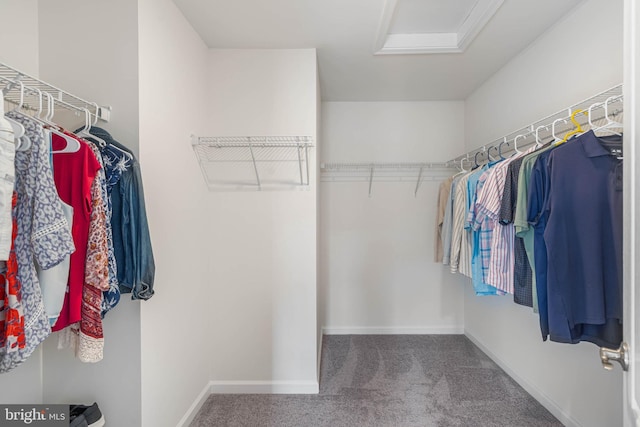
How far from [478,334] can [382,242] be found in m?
1.29

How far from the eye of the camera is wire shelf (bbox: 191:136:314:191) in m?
2.02

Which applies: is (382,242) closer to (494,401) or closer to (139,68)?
(494,401)


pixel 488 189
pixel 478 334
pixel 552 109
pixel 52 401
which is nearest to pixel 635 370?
pixel 488 189

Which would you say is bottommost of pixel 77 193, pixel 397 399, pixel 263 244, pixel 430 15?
pixel 397 399

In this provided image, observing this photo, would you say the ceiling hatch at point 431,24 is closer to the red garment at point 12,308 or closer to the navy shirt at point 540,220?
the navy shirt at point 540,220

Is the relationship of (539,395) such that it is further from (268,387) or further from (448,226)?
(268,387)

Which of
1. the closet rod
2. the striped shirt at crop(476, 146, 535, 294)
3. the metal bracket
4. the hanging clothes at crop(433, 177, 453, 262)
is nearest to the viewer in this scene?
the metal bracket

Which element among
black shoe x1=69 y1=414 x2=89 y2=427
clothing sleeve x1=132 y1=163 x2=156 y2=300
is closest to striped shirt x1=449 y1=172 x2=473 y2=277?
clothing sleeve x1=132 y1=163 x2=156 y2=300

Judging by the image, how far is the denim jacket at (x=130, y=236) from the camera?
1179 mm

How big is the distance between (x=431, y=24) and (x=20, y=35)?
235 centimetres

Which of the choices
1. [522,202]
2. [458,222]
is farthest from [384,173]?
[522,202]

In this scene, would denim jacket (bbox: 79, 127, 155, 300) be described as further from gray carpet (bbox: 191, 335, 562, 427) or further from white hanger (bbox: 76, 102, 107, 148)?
gray carpet (bbox: 191, 335, 562, 427)

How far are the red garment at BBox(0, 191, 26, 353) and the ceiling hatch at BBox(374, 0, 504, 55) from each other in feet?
6.72

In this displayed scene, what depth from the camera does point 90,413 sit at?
119 centimetres
